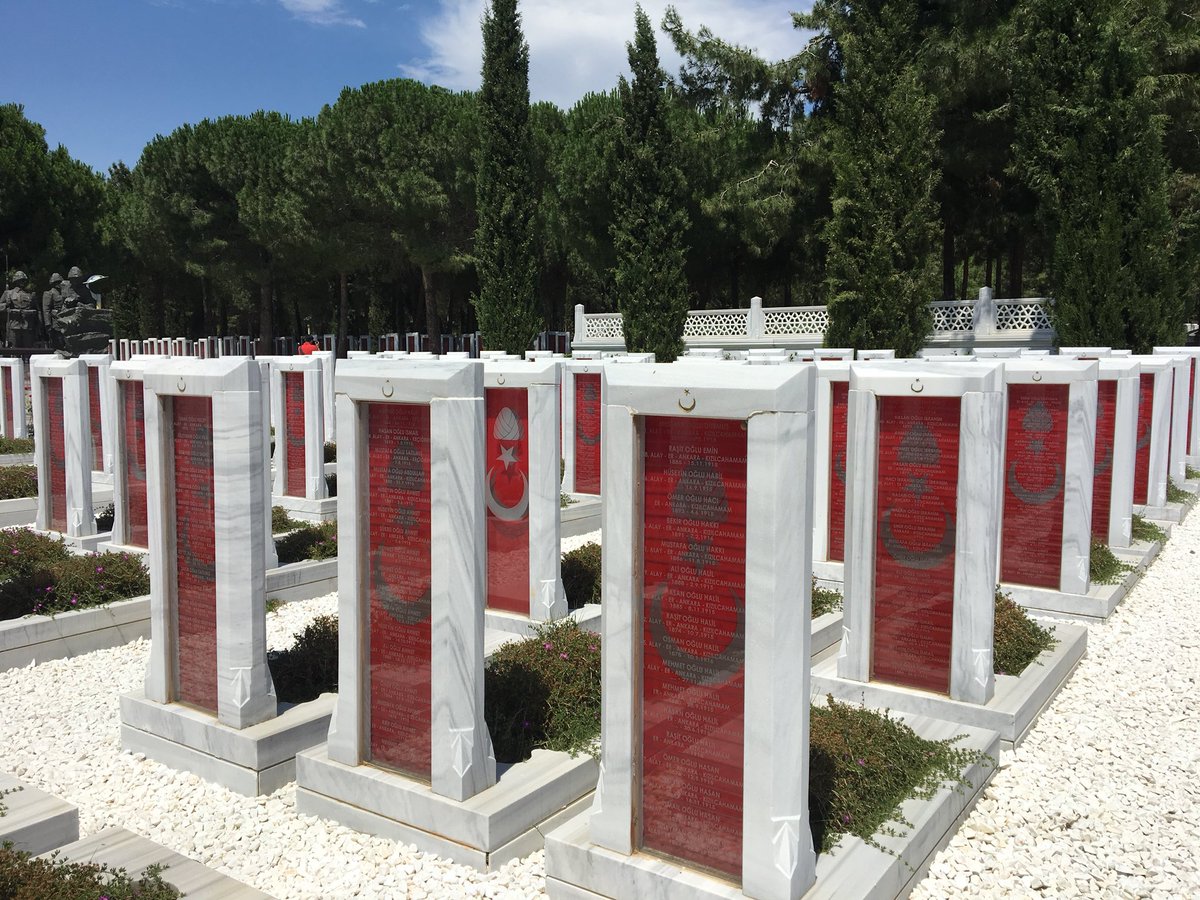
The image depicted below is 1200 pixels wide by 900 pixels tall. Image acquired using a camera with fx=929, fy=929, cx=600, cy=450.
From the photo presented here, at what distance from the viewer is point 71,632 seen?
7066 millimetres

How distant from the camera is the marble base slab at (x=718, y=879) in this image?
3.49m

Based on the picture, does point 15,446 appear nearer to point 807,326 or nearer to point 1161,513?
point 1161,513

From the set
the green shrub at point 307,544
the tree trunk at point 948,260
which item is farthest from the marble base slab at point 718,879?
the tree trunk at point 948,260

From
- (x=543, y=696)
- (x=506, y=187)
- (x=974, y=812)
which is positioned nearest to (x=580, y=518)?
(x=543, y=696)

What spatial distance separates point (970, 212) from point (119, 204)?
→ 123 ft

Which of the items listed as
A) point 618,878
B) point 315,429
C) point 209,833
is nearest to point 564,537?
point 315,429

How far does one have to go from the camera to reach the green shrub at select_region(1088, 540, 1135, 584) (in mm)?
8336

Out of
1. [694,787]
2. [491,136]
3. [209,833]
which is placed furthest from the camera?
[491,136]

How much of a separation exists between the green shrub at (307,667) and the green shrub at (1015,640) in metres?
4.11

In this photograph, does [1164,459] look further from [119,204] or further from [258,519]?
[119,204]

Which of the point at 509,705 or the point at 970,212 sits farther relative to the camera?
the point at 970,212

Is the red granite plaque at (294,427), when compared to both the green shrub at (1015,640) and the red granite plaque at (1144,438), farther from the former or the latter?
the red granite plaque at (1144,438)

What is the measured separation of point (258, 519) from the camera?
5.09 m

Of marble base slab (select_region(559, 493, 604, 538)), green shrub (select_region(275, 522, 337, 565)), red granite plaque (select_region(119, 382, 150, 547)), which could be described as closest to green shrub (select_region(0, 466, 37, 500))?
red granite plaque (select_region(119, 382, 150, 547))
